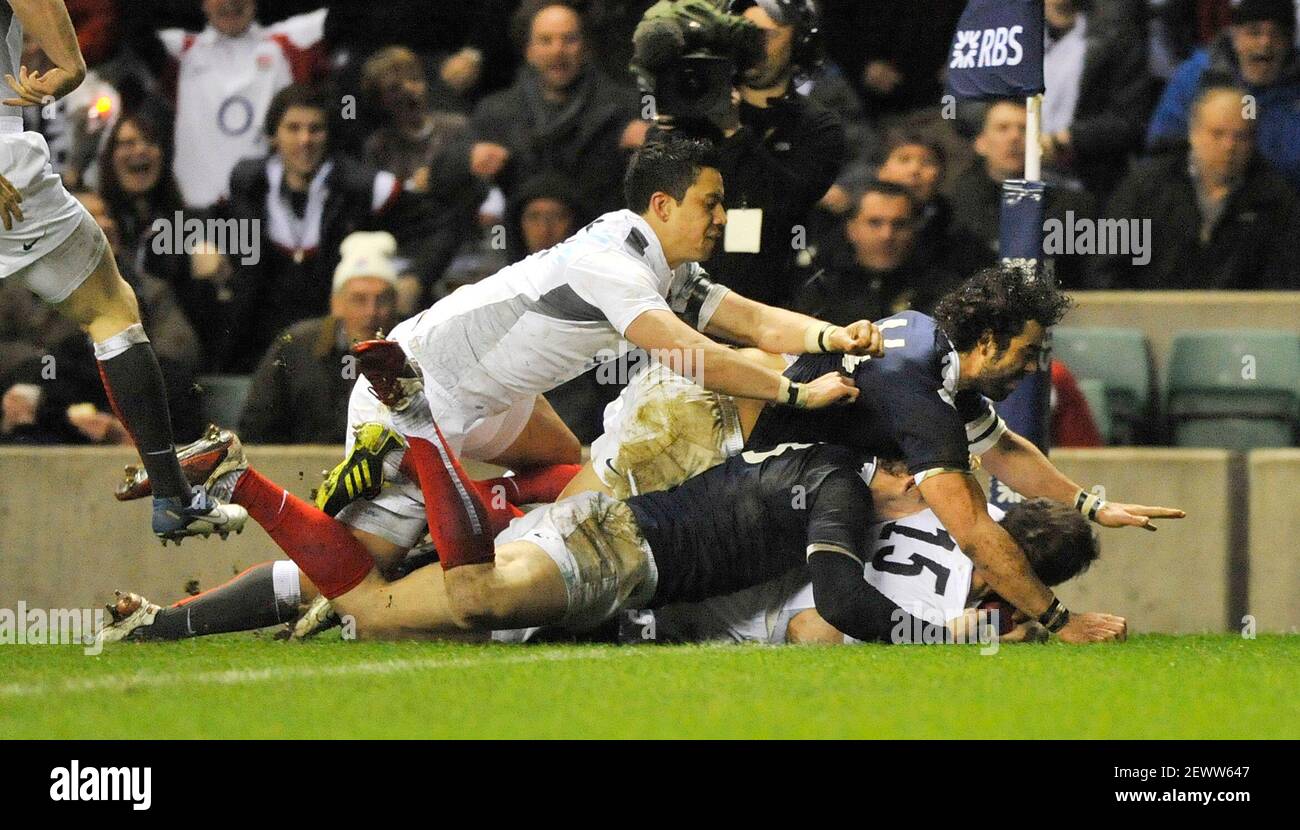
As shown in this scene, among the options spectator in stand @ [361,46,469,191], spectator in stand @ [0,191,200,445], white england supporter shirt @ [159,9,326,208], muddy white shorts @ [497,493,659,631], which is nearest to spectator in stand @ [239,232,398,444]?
spectator in stand @ [0,191,200,445]

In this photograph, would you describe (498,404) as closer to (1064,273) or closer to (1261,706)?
(1261,706)

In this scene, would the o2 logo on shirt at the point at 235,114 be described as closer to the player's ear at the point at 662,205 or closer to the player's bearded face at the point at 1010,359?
the player's ear at the point at 662,205

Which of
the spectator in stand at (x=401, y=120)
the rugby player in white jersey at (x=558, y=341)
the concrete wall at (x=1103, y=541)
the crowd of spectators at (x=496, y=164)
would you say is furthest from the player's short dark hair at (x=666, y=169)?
the spectator in stand at (x=401, y=120)

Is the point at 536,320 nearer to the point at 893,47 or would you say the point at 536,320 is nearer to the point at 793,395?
the point at 793,395

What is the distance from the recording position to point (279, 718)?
541cm

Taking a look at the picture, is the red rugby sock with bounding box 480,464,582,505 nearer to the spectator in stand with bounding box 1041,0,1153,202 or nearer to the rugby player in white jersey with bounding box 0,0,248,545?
the rugby player in white jersey with bounding box 0,0,248,545

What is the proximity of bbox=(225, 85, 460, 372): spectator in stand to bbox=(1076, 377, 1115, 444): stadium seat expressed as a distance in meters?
2.99

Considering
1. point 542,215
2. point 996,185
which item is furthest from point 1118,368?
point 542,215

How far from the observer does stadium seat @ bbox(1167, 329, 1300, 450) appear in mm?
9648

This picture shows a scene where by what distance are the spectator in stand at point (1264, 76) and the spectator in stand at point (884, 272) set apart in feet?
5.36

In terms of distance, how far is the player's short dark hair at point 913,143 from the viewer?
9.91 meters

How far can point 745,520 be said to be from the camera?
286 inches

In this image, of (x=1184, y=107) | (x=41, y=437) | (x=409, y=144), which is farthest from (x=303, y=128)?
(x=1184, y=107)

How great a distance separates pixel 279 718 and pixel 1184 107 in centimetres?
644
